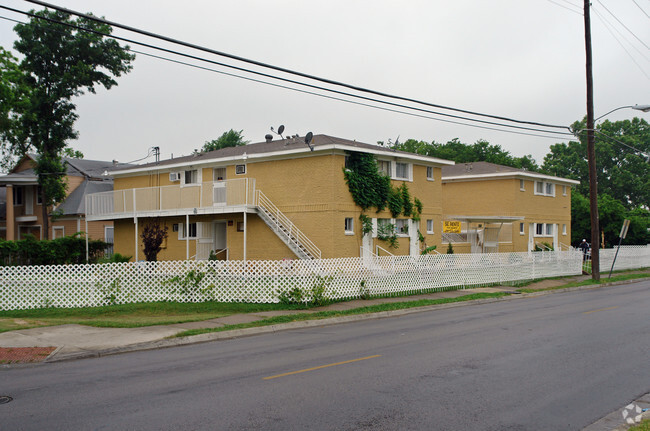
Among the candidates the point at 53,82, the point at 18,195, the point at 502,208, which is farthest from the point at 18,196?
the point at 502,208

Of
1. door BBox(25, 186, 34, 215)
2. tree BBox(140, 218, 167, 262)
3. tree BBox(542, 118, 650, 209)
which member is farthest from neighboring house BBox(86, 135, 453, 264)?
tree BBox(542, 118, 650, 209)

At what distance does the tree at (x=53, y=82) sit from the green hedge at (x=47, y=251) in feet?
23.1

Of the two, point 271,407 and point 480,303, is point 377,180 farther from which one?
point 271,407

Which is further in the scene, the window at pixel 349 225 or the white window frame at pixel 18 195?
the white window frame at pixel 18 195

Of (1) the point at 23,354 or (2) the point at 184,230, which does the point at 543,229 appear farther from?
(1) the point at 23,354

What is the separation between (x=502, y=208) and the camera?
38438mm

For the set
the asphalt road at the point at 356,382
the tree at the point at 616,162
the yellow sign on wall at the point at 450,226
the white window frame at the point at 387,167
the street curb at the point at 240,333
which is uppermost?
the tree at the point at 616,162

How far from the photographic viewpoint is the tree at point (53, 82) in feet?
114

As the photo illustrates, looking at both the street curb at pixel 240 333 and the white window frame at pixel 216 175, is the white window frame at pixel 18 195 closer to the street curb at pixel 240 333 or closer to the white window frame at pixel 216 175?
the white window frame at pixel 216 175

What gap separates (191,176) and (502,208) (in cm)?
2114

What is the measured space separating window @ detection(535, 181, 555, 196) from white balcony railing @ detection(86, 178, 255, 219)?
76.4ft

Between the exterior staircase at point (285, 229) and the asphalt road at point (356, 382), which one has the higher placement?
the exterior staircase at point (285, 229)

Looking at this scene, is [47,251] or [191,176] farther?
[191,176]

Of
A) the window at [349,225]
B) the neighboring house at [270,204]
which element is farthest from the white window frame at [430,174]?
the window at [349,225]
